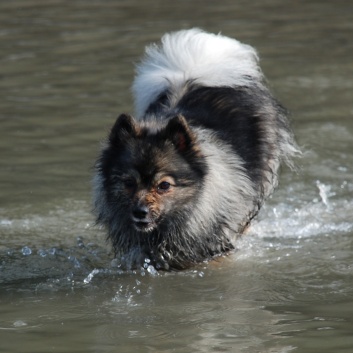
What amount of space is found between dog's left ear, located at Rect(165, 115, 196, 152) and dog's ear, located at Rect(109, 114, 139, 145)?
206 mm

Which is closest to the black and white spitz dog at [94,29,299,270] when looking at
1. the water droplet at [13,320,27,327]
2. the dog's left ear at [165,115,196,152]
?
the dog's left ear at [165,115,196,152]

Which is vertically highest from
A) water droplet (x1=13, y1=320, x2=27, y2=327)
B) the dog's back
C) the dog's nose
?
the dog's back

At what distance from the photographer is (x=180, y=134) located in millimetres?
6004

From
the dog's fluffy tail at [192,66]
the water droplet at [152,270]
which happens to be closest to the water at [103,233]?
the water droplet at [152,270]

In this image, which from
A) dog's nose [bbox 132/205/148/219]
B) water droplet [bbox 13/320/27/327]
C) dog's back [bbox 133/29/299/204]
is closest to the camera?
water droplet [bbox 13/320/27/327]

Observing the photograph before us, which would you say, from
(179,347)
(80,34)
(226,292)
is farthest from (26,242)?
(80,34)

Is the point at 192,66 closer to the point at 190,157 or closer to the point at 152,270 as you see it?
the point at 190,157

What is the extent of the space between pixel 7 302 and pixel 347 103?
5339 millimetres

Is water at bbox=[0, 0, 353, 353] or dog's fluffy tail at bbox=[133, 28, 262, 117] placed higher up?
dog's fluffy tail at bbox=[133, 28, 262, 117]

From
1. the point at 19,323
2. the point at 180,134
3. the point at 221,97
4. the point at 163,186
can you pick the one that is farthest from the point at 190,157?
the point at 19,323

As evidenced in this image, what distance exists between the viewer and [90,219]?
761cm

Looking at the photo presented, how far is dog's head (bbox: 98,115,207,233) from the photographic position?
587cm

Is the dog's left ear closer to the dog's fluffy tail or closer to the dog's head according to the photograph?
the dog's head

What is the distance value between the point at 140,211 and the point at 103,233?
1.60 meters
